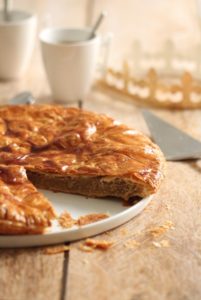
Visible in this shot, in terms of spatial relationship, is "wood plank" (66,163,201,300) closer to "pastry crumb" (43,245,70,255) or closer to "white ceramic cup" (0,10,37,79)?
"pastry crumb" (43,245,70,255)

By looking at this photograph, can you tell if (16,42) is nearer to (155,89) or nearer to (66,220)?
(155,89)

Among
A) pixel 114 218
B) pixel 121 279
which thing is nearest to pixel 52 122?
pixel 114 218

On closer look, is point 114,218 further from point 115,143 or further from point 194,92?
point 194,92

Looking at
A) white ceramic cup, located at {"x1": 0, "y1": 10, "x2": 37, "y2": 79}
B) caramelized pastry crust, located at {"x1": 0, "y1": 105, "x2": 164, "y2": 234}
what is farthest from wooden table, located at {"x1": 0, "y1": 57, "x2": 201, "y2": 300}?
white ceramic cup, located at {"x1": 0, "y1": 10, "x2": 37, "y2": 79}

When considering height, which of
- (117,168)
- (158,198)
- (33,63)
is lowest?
(33,63)

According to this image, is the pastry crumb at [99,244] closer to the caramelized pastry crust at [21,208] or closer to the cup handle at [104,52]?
the caramelized pastry crust at [21,208]

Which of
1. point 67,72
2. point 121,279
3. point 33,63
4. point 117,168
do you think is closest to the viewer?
point 121,279
